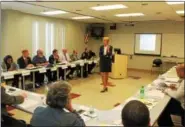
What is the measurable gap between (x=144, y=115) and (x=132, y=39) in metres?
6.96

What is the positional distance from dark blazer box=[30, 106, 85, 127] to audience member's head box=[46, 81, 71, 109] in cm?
4

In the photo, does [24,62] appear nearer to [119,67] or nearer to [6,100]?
[119,67]

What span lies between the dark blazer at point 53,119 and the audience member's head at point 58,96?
0.04 m

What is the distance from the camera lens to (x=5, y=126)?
208 cm

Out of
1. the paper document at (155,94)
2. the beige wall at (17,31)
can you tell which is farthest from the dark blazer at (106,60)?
the beige wall at (17,31)

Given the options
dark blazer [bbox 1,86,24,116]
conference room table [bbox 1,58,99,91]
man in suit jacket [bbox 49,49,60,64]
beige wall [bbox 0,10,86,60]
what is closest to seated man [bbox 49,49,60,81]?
man in suit jacket [bbox 49,49,60,64]

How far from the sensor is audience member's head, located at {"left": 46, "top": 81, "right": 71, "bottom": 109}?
5.00ft

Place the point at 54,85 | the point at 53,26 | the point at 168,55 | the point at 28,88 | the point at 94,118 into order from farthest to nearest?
the point at 53,26, the point at 168,55, the point at 28,88, the point at 94,118, the point at 54,85

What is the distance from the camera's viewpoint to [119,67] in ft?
23.4

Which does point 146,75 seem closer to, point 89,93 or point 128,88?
point 128,88

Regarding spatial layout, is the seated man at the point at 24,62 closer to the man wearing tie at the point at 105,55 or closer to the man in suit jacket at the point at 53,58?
the man in suit jacket at the point at 53,58

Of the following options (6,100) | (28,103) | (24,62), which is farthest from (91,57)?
(6,100)

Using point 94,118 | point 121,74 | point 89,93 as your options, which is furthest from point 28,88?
point 94,118

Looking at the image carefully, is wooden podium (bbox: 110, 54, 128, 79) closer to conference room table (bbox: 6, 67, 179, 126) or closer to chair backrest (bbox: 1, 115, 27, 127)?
conference room table (bbox: 6, 67, 179, 126)
